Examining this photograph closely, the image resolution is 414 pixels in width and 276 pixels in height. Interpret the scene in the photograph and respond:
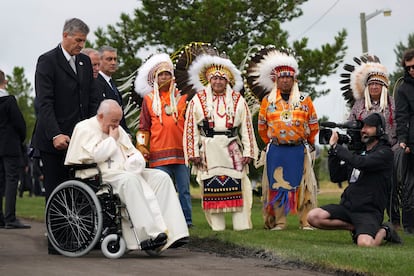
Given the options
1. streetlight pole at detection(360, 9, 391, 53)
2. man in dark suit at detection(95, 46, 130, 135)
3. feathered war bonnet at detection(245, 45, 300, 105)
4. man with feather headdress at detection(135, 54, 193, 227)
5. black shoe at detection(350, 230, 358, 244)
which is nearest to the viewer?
black shoe at detection(350, 230, 358, 244)

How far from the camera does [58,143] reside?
10086 mm

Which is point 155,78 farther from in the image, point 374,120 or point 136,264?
point 136,264

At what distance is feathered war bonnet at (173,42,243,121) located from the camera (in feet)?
42.3

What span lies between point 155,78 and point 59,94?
2.83 meters

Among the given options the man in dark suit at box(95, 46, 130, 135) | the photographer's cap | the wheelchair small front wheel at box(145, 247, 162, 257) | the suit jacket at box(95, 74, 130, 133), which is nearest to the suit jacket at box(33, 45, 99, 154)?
the wheelchair small front wheel at box(145, 247, 162, 257)

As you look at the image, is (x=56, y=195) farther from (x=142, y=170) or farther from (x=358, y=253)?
(x=358, y=253)

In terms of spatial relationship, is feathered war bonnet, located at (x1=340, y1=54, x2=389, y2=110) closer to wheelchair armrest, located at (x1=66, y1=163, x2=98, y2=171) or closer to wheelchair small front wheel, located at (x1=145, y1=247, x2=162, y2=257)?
Result: wheelchair small front wheel, located at (x1=145, y1=247, x2=162, y2=257)

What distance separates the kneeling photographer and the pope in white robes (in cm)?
175

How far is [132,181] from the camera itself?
32.1ft

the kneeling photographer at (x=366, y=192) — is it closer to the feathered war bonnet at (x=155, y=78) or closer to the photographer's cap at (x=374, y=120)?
the photographer's cap at (x=374, y=120)

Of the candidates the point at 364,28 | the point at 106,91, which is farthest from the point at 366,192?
the point at 364,28

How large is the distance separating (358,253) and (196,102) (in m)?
3.94

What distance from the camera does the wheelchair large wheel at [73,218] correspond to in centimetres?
970

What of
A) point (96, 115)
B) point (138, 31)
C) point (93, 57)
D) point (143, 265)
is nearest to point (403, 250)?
point (143, 265)
